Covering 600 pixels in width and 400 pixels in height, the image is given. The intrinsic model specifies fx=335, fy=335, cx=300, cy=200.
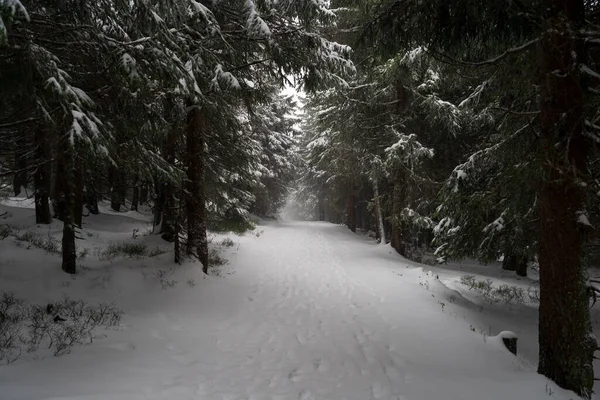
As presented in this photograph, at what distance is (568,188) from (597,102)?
4.24 ft

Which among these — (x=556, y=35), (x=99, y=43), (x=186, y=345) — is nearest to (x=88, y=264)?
(x=186, y=345)

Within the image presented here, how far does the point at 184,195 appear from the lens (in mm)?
8922

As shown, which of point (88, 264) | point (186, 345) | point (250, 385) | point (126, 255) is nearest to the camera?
point (250, 385)

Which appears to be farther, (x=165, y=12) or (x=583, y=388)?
(x=165, y=12)

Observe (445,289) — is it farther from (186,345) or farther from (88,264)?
(88,264)

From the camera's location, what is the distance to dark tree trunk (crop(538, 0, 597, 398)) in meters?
4.46

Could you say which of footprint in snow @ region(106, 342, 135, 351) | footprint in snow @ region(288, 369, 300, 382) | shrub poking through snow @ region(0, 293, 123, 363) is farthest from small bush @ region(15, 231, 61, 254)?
footprint in snow @ region(288, 369, 300, 382)

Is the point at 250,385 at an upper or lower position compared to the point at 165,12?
lower

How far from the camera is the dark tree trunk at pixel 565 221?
14.6ft

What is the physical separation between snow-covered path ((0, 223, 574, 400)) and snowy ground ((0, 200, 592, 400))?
24mm

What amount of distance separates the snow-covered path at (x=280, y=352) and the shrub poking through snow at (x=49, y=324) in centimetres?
31

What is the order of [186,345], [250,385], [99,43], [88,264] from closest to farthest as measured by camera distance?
[250,385]
[99,43]
[186,345]
[88,264]

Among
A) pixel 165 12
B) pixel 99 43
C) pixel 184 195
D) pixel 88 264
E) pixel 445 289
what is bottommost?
pixel 445 289

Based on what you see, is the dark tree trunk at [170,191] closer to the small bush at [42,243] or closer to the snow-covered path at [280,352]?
the snow-covered path at [280,352]
